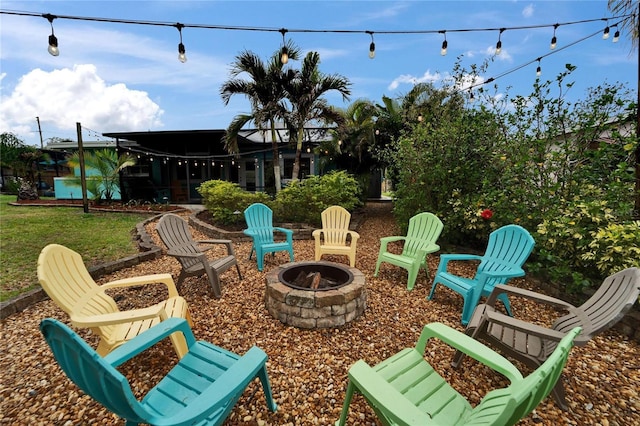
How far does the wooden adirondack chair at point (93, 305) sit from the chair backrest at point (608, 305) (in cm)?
285

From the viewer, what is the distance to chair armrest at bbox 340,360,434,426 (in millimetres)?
Result: 1137

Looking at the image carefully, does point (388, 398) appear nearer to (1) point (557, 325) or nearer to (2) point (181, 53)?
(1) point (557, 325)

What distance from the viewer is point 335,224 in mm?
4715

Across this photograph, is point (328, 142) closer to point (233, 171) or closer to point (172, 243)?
point (233, 171)

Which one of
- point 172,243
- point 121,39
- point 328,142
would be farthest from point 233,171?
point 172,243

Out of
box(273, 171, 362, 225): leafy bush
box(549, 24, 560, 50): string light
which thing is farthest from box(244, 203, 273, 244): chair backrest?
box(549, 24, 560, 50): string light

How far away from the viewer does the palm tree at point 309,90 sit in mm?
8195

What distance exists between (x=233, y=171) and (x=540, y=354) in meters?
13.1

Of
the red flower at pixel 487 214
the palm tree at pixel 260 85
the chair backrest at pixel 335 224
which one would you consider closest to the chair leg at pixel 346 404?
the chair backrest at pixel 335 224

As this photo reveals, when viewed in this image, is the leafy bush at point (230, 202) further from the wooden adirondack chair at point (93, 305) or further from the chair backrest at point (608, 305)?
the chair backrest at point (608, 305)

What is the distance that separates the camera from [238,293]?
338 cm

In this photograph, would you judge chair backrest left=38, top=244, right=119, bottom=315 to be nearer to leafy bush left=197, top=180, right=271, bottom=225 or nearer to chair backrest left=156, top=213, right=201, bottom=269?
chair backrest left=156, top=213, right=201, bottom=269

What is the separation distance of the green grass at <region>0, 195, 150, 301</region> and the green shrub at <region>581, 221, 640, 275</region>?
628 cm

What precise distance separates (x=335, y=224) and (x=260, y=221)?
127 cm
